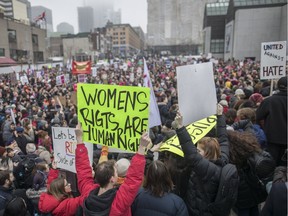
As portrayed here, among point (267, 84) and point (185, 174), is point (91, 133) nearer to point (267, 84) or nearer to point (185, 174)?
point (185, 174)

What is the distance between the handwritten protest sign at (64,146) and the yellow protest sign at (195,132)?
1.20 meters

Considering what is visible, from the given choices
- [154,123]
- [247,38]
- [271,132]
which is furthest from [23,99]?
[247,38]

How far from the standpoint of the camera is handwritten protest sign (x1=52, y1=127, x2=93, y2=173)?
3.75 m

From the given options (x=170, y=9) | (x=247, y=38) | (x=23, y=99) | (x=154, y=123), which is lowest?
(x=23, y=99)

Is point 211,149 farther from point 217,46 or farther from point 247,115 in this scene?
point 217,46

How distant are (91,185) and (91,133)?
→ 2.64 ft

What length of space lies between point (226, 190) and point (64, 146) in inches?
91.9

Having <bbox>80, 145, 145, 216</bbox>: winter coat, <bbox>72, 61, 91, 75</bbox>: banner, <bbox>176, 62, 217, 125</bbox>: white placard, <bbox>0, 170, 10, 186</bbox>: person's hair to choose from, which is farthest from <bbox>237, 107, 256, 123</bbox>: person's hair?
<bbox>72, 61, 91, 75</bbox>: banner

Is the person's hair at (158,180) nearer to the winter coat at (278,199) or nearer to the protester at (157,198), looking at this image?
the protester at (157,198)

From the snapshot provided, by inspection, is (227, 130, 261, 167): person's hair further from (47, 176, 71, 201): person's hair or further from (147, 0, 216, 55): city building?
(147, 0, 216, 55): city building

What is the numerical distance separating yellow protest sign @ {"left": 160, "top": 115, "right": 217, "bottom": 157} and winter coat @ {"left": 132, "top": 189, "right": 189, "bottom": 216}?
0.60 metres

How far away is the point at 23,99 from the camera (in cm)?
1248

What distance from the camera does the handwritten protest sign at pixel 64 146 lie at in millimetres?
3750

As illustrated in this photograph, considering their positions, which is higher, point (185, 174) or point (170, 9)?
point (170, 9)
